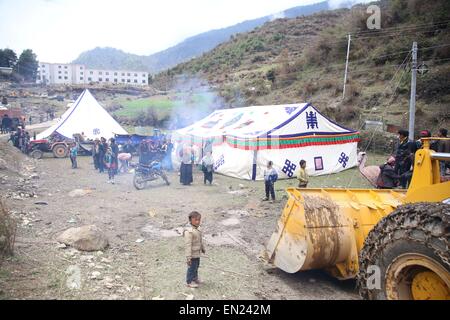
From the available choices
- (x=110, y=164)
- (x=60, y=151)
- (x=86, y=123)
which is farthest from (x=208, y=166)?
(x=86, y=123)

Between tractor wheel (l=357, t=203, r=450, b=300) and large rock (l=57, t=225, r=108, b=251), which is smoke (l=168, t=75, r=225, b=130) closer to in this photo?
large rock (l=57, t=225, r=108, b=251)

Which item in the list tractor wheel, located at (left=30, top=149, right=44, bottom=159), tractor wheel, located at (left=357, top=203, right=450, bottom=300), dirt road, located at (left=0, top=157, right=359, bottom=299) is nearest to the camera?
tractor wheel, located at (left=357, top=203, right=450, bottom=300)

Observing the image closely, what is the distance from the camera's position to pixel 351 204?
508cm

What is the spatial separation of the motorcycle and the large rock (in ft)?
19.1

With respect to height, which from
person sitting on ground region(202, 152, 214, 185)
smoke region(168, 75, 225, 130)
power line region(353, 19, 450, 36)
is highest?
power line region(353, 19, 450, 36)

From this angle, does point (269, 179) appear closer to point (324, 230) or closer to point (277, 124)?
point (277, 124)

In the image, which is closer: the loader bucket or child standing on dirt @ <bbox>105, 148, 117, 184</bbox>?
the loader bucket

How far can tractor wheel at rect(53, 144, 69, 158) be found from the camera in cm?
1889

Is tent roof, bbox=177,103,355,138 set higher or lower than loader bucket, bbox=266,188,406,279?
higher

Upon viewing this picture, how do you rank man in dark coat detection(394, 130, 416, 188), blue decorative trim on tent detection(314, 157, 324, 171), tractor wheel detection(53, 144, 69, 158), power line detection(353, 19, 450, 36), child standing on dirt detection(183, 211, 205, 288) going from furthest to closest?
power line detection(353, 19, 450, 36) < tractor wheel detection(53, 144, 69, 158) < blue decorative trim on tent detection(314, 157, 324, 171) < man in dark coat detection(394, 130, 416, 188) < child standing on dirt detection(183, 211, 205, 288)

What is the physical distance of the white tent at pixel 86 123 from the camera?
19.9 metres

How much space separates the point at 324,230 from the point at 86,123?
61.2 ft

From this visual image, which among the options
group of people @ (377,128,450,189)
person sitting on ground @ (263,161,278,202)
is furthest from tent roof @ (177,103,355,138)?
group of people @ (377,128,450,189)
